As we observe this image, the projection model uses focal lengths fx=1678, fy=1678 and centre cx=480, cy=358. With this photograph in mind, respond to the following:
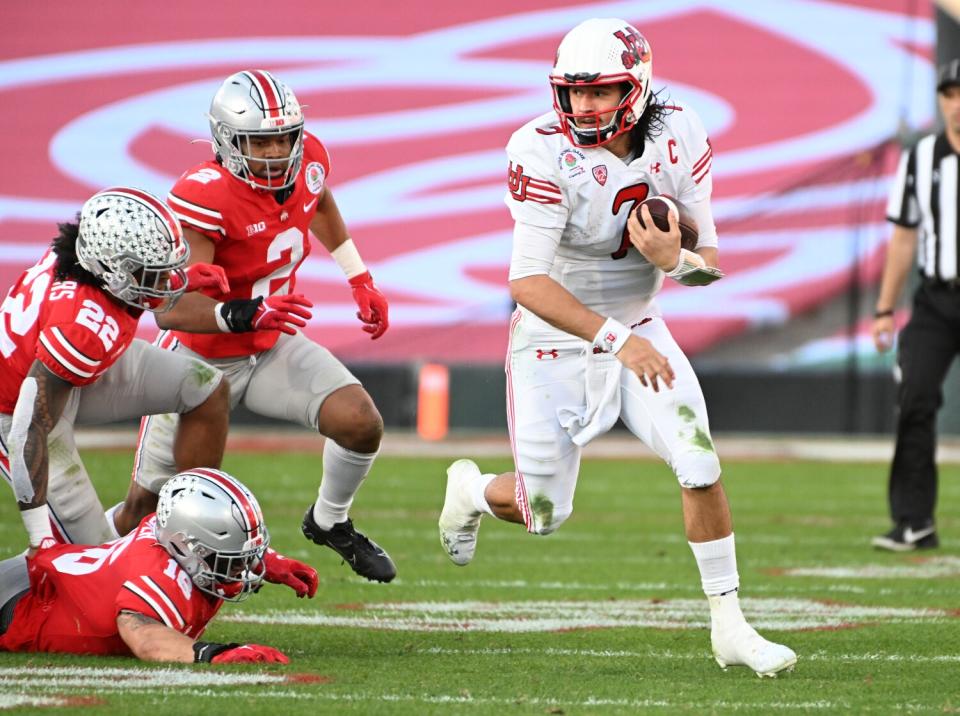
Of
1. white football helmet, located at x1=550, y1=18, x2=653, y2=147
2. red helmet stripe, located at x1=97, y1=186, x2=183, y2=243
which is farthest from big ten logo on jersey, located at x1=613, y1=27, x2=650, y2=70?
red helmet stripe, located at x1=97, y1=186, x2=183, y2=243

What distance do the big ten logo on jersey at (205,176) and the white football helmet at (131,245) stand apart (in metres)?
0.57

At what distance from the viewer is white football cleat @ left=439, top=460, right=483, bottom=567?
207 inches

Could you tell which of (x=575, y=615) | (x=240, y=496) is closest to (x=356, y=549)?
(x=575, y=615)

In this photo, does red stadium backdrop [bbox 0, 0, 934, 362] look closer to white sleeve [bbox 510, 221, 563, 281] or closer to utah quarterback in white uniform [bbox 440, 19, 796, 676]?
utah quarterback in white uniform [bbox 440, 19, 796, 676]

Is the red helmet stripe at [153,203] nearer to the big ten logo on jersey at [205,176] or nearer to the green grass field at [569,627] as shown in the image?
the big ten logo on jersey at [205,176]

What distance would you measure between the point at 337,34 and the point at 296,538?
41.9ft

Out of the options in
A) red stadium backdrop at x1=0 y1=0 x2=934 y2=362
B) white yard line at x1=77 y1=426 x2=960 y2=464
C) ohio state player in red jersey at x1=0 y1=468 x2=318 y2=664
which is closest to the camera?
ohio state player in red jersey at x1=0 y1=468 x2=318 y2=664

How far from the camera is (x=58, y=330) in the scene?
4.41 meters

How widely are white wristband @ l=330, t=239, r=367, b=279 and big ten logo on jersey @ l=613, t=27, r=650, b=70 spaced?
1.61m

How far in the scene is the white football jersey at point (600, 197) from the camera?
434 cm

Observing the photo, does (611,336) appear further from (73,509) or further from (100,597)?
(73,509)

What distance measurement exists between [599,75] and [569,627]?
1.66m

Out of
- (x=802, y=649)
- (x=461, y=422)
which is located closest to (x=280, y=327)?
(x=802, y=649)

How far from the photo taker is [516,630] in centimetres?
490
